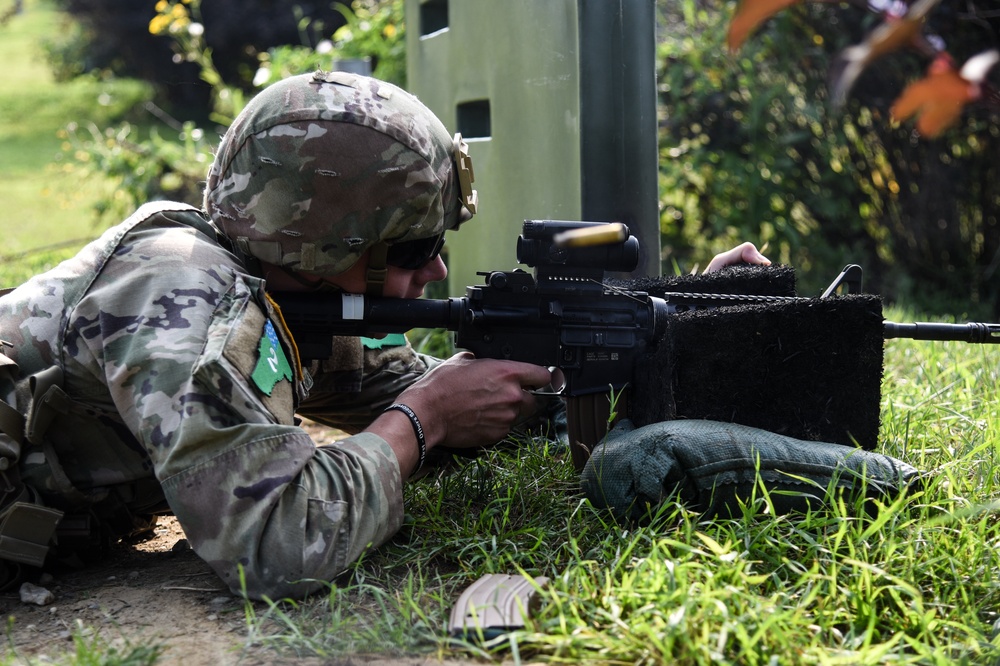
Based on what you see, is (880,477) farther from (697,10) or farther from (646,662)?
(697,10)

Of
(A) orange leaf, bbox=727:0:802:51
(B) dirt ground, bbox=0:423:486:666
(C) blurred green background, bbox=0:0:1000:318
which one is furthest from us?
(C) blurred green background, bbox=0:0:1000:318

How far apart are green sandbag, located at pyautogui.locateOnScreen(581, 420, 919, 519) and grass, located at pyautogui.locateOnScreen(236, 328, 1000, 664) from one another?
0.06 meters

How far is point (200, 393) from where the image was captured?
2.18 meters

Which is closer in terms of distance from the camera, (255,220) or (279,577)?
(279,577)

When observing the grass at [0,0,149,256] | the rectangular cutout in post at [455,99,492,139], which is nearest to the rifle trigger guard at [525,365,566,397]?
the rectangular cutout in post at [455,99,492,139]

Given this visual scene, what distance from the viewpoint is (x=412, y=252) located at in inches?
109

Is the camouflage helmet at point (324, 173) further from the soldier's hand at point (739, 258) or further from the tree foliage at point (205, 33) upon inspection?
the tree foliage at point (205, 33)

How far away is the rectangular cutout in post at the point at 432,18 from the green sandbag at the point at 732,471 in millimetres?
3456

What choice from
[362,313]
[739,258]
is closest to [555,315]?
[362,313]

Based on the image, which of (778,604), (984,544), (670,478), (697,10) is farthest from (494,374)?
(697,10)

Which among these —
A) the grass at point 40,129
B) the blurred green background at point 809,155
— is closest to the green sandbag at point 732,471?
the blurred green background at point 809,155

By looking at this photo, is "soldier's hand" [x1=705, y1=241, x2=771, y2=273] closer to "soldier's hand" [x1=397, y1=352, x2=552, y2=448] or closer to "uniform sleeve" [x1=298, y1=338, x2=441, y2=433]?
"soldier's hand" [x1=397, y1=352, x2=552, y2=448]

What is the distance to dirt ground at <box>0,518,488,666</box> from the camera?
83.6 inches

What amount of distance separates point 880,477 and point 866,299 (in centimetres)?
48
